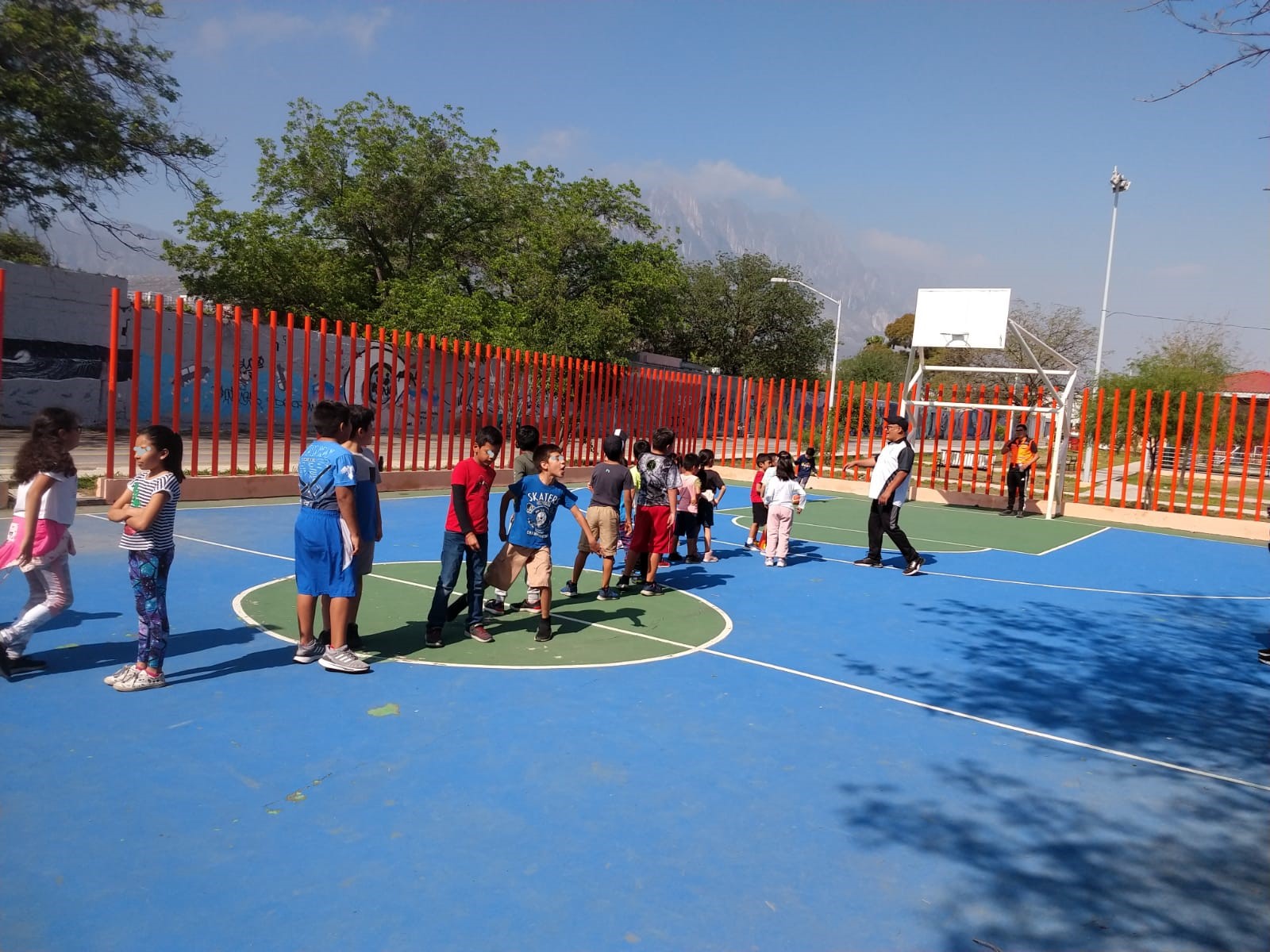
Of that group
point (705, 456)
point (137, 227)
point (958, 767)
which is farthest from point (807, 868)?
point (137, 227)

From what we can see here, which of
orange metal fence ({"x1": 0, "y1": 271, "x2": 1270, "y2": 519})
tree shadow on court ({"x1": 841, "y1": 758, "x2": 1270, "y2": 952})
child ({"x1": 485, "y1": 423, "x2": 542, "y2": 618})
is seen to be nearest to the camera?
tree shadow on court ({"x1": 841, "y1": 758, "x2": 1270, "y2": 952})

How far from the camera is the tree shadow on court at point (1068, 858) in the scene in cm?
372

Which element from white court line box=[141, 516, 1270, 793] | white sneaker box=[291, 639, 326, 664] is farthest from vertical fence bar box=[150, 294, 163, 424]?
white sneaker box=[291, 639, 326, 664]

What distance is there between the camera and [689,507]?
37.9 ft

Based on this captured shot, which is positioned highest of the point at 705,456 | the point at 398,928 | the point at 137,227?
the point at 137,227

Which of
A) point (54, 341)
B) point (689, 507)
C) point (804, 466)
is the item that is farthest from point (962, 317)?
point (54, 341)

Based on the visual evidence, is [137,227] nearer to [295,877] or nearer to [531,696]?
A: [531,696]

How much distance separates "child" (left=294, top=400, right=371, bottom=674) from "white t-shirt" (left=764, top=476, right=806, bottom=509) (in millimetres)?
6553

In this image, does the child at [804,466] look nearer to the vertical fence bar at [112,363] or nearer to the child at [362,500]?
the child at [362,500]

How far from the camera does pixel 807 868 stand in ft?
13.3

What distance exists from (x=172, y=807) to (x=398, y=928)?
1.50 metres

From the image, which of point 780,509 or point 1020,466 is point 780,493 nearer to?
point 780,509

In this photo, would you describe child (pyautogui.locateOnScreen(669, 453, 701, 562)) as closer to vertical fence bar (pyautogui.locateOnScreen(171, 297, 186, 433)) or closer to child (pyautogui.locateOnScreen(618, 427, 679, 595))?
child (pyautogui.locateOnScreen(618, 427, 679, 595))

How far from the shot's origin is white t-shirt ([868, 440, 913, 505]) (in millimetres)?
11789
